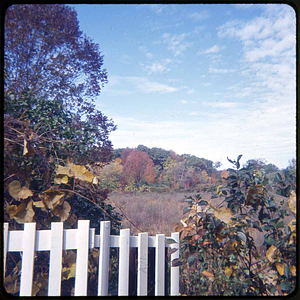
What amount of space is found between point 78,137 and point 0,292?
3.19 ft

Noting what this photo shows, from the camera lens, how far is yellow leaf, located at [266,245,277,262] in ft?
4.12

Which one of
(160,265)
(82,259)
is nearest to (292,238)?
(160,265)

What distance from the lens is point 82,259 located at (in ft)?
4.09

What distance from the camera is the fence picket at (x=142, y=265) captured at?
1292mm

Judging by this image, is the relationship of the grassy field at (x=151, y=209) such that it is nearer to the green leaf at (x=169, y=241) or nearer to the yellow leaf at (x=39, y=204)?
the green leaf at (x=169, y=241)

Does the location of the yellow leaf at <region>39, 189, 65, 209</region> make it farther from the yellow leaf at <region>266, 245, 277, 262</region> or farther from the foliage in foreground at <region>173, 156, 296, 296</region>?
the yellow leaf at <region>266, 245, 277, 262</region>

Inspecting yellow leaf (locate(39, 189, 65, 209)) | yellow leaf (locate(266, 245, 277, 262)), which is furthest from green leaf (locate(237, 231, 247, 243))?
yellow leaf (locate(39, 189, 65, 209))

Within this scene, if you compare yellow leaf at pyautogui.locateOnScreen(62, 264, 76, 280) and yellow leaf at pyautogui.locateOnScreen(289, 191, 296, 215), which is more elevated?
yellow leaf at pyautogui.locateOnScreen(289, 191, 296, 215)

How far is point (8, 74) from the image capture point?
1347mm

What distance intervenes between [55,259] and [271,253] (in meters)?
1.23

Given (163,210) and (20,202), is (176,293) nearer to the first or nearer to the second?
(163,210)

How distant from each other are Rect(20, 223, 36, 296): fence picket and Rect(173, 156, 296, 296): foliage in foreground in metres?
0.81

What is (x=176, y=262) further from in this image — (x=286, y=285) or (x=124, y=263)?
(x=286, y=285)

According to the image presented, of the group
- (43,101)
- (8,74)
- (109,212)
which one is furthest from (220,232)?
(8,74)
